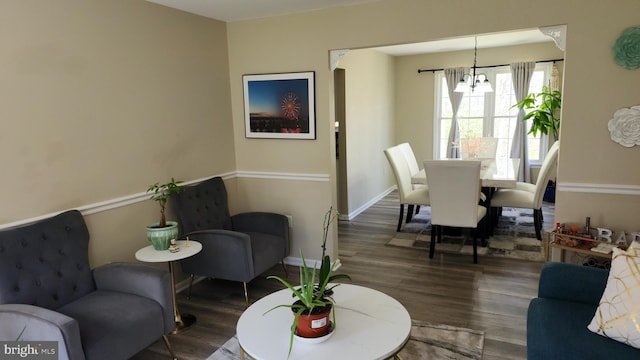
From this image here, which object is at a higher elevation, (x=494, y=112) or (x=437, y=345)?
(x=494, y=112)

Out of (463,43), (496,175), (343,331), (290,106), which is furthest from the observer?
(463,43)

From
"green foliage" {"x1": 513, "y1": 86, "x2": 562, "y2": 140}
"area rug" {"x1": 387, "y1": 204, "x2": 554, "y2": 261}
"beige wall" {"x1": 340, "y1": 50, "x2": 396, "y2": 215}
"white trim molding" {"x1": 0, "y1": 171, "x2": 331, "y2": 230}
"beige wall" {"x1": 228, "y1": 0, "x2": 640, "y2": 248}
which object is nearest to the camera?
"white trim molding" {"x1": 0, "y1": 171, "x2": 331, "y2": 230}

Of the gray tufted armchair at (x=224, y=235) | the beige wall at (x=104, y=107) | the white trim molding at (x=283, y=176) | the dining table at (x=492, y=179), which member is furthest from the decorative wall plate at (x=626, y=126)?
the beige wall at (x=104, y=107)

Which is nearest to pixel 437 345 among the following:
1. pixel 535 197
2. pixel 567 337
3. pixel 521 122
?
pixel 567 337

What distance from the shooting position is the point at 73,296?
259cm

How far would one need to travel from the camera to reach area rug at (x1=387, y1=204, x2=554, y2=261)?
4462 mm

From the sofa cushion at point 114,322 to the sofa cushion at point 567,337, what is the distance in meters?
1.96

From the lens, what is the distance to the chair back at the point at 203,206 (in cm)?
354

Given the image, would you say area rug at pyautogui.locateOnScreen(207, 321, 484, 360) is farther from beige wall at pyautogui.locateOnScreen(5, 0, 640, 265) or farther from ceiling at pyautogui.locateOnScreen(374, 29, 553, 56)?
ceiling at pyautogui.locateOnScreen(374, 29, 553, 56)

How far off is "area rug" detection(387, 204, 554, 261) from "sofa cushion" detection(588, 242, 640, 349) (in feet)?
7.52

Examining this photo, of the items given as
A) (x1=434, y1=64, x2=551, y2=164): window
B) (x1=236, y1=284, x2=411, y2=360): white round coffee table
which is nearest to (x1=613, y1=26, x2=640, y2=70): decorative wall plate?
(x1=236, y1=284, x2=411, y2=360): white round coffee table

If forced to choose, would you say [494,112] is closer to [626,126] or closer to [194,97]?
[626,126]

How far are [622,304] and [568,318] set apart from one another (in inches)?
9.7

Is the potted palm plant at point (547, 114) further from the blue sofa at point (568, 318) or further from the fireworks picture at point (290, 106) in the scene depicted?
the blue sofa at point (568, 318)
